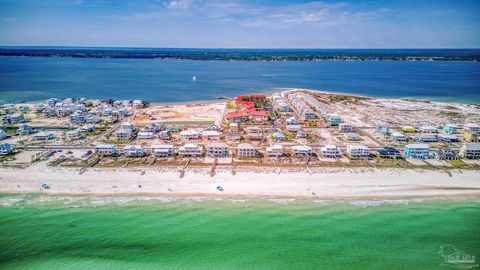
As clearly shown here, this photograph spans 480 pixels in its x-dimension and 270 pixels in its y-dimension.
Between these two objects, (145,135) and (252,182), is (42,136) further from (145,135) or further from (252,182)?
(252,182)

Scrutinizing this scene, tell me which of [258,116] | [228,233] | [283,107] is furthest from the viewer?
[283,107]

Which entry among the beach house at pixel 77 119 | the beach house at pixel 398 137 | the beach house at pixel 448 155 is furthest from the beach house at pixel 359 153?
the beach house at pixel 77 119

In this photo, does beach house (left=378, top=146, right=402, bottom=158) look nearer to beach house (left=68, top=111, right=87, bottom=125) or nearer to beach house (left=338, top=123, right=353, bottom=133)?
beach house (left=338, top=123, right=353, bottom=133)

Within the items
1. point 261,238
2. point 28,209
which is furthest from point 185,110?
point 261,238

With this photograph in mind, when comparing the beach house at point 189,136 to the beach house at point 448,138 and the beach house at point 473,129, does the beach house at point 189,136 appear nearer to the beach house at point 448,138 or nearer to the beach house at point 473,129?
the beach house at point 448,138

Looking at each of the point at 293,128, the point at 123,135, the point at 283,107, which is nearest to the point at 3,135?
the point at 123,135

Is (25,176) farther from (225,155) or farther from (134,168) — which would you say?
(225,155)
